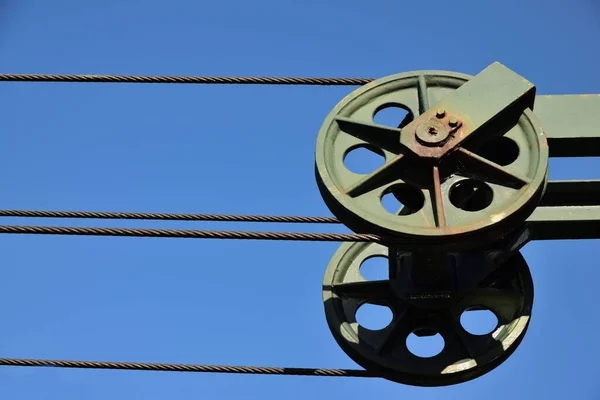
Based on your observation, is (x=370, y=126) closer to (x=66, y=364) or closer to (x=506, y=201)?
(x=506, y=201)

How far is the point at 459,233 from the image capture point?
5707 mm

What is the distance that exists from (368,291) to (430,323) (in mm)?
635

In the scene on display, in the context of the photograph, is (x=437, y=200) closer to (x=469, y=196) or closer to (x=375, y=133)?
(x=469, y=196)

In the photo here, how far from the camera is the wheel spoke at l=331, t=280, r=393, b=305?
756 centimetres

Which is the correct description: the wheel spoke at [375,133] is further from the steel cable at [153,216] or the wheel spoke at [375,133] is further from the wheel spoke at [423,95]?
the steel cable at [153,216]

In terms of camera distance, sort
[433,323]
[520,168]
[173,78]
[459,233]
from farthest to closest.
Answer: [433,323]
[173,78]
[520,168]
[459,233]

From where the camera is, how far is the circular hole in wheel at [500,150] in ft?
20.9

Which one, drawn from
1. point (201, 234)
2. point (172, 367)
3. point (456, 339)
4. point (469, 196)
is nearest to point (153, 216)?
point (201, 234)

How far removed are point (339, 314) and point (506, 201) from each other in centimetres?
215

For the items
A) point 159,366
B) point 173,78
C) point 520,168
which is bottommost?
point 159,366

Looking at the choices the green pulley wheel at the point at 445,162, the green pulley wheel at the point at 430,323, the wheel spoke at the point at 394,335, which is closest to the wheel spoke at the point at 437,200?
the green pulley wheel at the point at 445,162

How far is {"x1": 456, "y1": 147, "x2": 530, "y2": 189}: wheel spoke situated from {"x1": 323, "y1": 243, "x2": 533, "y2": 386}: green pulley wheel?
124 cm

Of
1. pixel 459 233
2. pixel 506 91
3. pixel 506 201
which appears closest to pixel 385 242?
pixel 459 233

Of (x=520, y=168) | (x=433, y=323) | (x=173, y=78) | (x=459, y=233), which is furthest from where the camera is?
(x=433, y=323)
